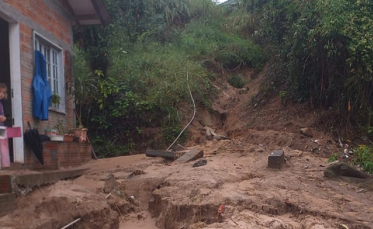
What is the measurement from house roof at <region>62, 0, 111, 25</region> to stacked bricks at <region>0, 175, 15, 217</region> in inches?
216

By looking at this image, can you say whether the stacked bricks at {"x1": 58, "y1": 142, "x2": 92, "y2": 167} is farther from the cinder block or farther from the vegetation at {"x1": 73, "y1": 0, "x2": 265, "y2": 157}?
the cinder block

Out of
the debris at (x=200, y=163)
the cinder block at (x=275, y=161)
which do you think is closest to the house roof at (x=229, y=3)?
the debris at (x=200, y=163)

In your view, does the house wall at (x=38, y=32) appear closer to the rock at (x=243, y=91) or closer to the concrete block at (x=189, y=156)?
the concrete block at (x=189, y=156)

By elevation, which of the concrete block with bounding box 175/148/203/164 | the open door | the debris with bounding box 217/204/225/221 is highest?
the open door

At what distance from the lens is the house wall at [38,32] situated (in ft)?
23.6

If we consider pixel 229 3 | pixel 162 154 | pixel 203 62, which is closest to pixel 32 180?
pixel 162 154

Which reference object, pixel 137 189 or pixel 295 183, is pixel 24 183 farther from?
pixel 295 183

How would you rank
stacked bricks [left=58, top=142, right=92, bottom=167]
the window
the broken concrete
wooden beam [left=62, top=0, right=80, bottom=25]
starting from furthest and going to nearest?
wooden beam [left=62, top=0, right=80, bottom=25], the window, stacked bricks [left=58, top=142, right=92, bottom=167], the broken concrete

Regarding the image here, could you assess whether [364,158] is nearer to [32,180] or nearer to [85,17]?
[32,180]

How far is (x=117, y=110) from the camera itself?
37.2 feet

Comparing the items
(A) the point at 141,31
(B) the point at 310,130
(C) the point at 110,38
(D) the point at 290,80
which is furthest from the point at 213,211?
(A) the point at 141,31

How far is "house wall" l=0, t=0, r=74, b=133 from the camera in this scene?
7.20 meters

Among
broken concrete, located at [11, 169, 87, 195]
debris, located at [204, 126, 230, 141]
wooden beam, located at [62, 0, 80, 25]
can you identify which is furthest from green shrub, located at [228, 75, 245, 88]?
broken concrete, located at [11, 169, 87, 195]

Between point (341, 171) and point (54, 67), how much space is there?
5973 mm
